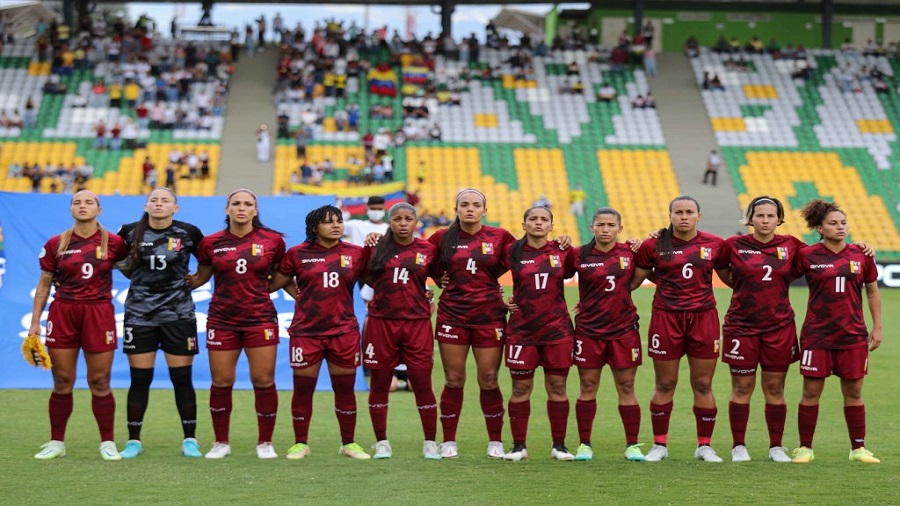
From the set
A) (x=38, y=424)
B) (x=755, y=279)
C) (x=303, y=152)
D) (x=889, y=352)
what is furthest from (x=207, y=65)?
(x=755, y=279)

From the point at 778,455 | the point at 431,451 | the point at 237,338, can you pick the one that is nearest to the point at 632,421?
the point at 778,455

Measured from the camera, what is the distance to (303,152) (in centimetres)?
3522

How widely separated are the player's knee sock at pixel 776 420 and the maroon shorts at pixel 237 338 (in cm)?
341

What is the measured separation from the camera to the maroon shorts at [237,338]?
8434 mm

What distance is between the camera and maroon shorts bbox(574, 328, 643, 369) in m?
8.49

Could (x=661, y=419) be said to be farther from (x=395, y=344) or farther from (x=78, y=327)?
(x=78, y=327)

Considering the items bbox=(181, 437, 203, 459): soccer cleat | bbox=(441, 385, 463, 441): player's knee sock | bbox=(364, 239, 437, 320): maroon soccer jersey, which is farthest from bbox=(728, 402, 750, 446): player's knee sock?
bbox=(181, 437, 203, 459): soccer cleat

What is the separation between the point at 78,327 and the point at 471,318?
8.70 ft

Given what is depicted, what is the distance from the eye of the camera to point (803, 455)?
8430mm

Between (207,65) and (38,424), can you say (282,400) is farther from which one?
(207,65)

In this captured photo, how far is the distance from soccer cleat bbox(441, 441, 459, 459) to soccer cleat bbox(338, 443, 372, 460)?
0.50 m

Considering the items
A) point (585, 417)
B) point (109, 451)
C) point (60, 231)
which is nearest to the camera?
point (109, 451)

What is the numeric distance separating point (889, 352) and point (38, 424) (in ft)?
34.1

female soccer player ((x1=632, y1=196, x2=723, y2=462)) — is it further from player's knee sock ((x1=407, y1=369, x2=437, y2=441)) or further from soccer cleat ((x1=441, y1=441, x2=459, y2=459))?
player's knee sock ((x1=407, y1=369, x2=437, y2=441))
